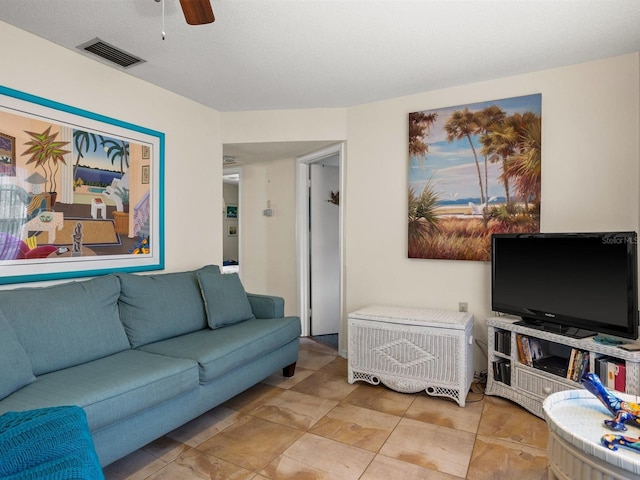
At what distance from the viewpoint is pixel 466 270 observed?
318 centimetres

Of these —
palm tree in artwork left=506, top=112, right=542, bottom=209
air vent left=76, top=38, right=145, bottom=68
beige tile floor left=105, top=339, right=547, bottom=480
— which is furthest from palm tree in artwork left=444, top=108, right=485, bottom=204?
air vent left=76, top=38, right=145, bottom=68

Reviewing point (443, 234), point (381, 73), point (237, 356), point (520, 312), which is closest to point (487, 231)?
point (443, 234)

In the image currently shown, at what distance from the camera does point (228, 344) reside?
2.52 metres

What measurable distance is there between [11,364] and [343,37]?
247 centimetres

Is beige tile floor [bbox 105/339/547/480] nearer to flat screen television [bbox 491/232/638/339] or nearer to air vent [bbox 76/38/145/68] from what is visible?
flat screen television [bbox 491/232/638/339]

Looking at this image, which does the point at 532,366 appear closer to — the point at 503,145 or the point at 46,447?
the point at 503,145

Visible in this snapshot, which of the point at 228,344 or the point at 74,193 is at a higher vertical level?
the point at 74,193

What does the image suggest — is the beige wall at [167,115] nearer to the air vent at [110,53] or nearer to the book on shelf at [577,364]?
the air vent at [110,53]

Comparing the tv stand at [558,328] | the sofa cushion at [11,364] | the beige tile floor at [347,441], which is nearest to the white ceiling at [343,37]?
the sofa cushion at [11,364]

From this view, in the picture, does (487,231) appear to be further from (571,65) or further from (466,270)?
(571,65)

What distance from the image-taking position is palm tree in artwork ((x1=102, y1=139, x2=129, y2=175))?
2.83 meters

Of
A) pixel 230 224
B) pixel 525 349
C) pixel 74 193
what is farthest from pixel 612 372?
pixel 230 224

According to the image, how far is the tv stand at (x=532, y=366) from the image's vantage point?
7.11 ft

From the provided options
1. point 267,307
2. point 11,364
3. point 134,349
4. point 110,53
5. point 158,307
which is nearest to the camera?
point 11,364
